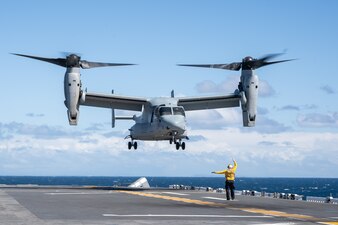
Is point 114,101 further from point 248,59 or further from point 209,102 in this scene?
point 248,59

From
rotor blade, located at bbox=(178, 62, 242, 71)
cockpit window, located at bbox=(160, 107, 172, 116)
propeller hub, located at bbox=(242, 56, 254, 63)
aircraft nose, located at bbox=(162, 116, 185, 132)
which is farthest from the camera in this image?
rotor blade, located at bbox=(178, 62, 242, 71)

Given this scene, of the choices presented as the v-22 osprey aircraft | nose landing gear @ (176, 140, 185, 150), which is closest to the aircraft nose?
the v-22 osprey aircraft

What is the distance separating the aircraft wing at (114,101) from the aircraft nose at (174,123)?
559 centimetres

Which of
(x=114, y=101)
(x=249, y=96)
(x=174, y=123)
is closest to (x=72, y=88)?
(x=174, y=123)

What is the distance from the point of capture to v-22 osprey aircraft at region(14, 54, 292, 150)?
43719mm

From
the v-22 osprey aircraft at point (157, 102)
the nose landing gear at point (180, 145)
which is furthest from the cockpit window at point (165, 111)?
the nose landing gear at point (180, 145)

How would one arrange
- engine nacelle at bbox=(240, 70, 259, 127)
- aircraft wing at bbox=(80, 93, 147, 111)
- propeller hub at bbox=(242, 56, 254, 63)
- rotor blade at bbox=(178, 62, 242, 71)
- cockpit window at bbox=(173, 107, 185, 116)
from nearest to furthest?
1. cockpit window at bbox=(173, 107, 185, 116)
2. engine nacelle at bbox=(240, 70, 259, 127)
3. propeller hub at bbox=(242, 56, 254, 63)
4. rotor blade at bbox=(178, 62, 242, 71)
5. aircraft wing at bbox=(80, 93, 147, 111)

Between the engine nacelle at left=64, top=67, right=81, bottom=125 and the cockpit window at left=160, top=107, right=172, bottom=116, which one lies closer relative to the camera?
the engine nacelle at left=64, top=67, right=81, bottom=125

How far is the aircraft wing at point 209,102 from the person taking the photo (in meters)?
51.2

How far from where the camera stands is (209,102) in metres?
53.5

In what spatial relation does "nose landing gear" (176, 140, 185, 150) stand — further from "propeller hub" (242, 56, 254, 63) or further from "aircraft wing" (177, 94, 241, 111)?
"propeller hub" (242, 56, 254, 63)

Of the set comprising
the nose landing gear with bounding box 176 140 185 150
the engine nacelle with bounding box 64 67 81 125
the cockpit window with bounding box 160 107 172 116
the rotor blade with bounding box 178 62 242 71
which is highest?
the rotor blade with bounding box 178 62 242 71

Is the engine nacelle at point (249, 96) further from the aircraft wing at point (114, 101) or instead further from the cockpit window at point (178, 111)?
the aircraft wing at point (114, 101)

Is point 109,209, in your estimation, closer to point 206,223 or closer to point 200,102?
point 206,223
